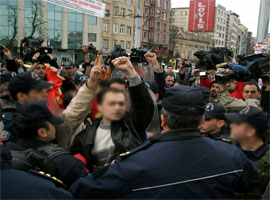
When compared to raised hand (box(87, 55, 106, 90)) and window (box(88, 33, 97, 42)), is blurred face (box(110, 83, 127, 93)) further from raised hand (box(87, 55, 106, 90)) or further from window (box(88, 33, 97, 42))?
window (box(88, 33, 97, 42))

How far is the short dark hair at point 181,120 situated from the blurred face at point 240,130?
0.84ft

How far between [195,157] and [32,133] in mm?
1008

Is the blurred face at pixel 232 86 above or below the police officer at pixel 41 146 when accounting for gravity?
above

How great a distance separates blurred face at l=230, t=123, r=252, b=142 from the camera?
145 cm

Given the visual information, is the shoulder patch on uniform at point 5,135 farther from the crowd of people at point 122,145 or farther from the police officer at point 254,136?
the police officer at point 254,136

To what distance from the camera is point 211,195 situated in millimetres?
1572

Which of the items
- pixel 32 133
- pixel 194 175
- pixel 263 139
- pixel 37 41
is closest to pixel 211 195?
pixel 194 175

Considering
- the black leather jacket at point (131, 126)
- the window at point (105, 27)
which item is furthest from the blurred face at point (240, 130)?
the window at point (105, 27)

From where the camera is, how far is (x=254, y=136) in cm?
152

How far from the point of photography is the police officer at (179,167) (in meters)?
1.52

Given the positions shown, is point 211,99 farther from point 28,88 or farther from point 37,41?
point 37,41

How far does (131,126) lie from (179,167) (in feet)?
1.26

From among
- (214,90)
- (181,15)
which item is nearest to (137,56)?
(214,90)

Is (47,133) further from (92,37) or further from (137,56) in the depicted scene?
(92,37)
